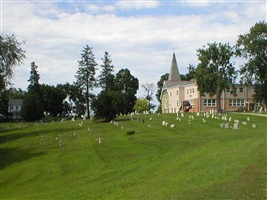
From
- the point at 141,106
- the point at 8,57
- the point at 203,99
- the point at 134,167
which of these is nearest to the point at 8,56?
the point at 8,57

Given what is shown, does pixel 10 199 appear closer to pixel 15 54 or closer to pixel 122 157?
pixel 122 157

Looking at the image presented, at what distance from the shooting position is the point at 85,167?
29.9m

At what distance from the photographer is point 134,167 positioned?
25.2 metres

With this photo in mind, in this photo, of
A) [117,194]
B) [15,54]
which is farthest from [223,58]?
[117,194]

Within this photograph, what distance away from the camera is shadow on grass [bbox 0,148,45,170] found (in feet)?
119

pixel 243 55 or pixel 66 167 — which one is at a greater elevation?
pixel 243 55

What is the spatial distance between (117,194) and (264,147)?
7706 millimetres

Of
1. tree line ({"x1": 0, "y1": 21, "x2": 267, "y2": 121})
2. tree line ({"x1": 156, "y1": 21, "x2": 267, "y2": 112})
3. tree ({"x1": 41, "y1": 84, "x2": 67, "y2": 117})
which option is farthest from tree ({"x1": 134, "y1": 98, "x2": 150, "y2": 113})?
tree line ({"x1": 156, "y1": 21, "x2": 267, "y2": 112})

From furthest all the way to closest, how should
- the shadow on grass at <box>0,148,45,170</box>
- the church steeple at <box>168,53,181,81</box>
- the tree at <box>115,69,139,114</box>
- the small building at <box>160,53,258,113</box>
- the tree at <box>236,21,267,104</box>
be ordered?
the tree at <box>115,69,139,114</box>
the church steeple at <box>168,53,181,81</box>
the small building at <box>160,53,258,113</box>
the tree at <box>236,21,267,104</box>
the shadow on grass at <box>0,148,45,170</box>

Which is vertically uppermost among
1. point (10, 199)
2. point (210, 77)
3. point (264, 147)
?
point (210, 77)

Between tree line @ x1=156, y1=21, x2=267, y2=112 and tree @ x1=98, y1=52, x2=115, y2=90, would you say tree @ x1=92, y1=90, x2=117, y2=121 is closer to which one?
tree line @ x1=156, y1=21, x2=267, y2=112

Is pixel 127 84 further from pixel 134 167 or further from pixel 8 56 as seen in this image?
pixel 134 167

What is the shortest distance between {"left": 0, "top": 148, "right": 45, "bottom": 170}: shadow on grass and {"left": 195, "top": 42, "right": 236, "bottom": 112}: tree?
40955mm

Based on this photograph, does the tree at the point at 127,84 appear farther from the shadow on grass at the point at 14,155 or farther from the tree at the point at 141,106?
the shadow on grass at the point at 14,155
